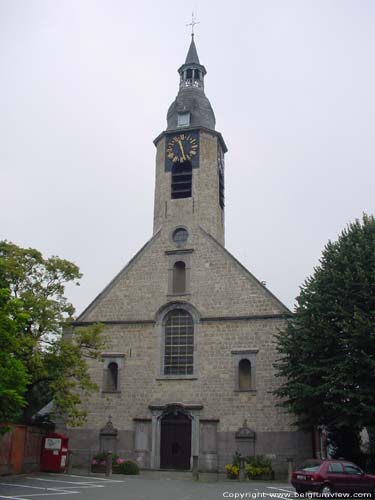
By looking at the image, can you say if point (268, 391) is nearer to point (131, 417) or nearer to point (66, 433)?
point (131, 417)

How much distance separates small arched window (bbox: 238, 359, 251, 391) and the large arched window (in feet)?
7.25

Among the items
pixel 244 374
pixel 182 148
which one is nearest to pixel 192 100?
pixel 182 148

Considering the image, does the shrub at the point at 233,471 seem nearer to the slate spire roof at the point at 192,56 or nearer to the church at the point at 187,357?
the church at the point at 187,357

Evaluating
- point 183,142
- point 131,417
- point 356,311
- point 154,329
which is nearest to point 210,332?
point 154,329

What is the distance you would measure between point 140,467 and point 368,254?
13379 mm

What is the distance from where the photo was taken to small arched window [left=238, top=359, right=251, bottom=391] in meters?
27.0

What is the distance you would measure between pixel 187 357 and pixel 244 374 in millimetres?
2733

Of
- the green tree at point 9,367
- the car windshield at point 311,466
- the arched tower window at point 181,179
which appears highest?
the arched tower window at point 181,179

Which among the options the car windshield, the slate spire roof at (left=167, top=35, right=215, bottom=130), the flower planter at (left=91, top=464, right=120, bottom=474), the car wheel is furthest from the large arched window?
the car wheel

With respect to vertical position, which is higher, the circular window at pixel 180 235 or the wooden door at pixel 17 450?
the circular window at pixel 180 235

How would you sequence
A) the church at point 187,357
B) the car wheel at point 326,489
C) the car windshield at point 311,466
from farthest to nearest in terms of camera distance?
the church at point 187,357
the car windshield at point 311,466
the car wheel at point 326,489

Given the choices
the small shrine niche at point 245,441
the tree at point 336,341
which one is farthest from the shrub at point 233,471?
the tree at point 336,341

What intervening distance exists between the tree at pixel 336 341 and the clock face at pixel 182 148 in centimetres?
1062

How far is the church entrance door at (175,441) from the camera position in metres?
26.5
